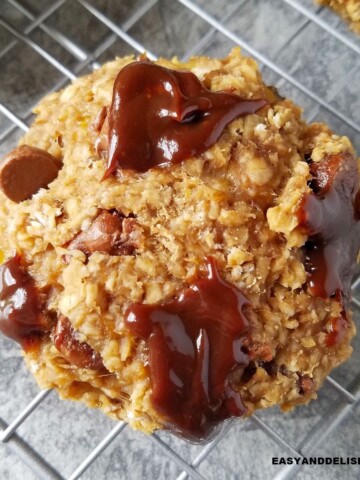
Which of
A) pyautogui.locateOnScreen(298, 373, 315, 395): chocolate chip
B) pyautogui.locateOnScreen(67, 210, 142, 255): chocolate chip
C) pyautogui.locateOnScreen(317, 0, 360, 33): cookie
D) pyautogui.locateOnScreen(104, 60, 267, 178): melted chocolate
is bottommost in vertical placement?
pyautogui.locateOnScreen(298, 373, 315, 395): chocolate chip

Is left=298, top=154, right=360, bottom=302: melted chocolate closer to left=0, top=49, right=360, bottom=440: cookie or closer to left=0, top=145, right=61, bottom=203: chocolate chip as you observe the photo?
left=0, top=49, right=360, bottom=440: cookie

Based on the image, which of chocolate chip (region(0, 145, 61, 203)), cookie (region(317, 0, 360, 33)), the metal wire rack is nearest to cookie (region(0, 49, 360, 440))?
chocolate chip (region(0, 145, 61, 203))

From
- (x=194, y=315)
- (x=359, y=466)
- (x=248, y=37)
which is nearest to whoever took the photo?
(x=194, y=315)

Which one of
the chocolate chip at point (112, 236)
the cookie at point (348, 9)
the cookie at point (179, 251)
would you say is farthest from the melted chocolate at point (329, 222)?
the cookie at point (348, 9)

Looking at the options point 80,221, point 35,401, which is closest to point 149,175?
point 80,221

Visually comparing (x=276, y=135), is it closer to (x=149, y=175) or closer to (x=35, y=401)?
(x=149, y=175)

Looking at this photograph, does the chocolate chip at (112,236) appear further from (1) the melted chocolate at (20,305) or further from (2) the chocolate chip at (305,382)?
(2) the chocolate chip at (305,382)

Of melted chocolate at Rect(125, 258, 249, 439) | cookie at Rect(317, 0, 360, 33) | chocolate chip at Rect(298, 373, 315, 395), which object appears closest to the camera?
melted chocolate at Rect(125, 258, 249, 439)
